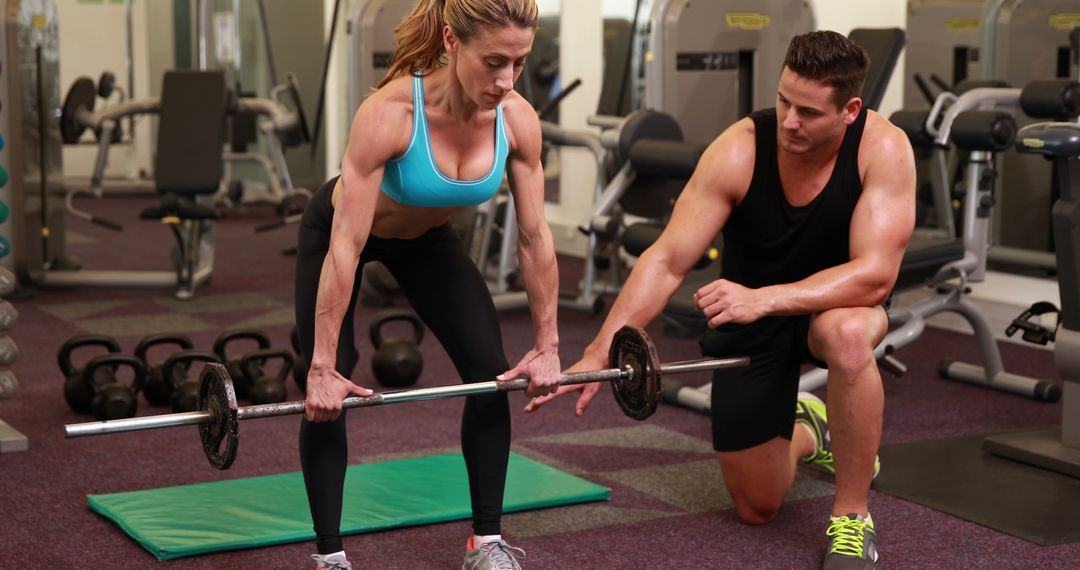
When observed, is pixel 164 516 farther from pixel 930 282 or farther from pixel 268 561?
pixel 930 282

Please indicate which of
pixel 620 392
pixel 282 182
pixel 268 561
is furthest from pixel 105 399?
pixel 282 182

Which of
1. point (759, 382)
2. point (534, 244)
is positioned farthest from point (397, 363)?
point (534, 244)

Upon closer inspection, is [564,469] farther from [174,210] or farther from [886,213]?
[174,210]

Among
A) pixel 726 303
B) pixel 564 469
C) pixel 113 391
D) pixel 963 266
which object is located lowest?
pixel 564 469

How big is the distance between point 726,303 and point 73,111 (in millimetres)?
4570

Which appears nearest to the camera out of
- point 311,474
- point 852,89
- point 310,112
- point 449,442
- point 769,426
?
point 311,474

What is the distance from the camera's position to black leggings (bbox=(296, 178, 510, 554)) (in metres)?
2.10

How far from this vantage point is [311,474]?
6.88 feet

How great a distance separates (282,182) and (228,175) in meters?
2.54

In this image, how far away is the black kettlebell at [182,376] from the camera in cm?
338

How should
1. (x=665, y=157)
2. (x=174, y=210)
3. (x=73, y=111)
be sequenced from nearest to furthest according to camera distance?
(x=665, y=157)
(x=174, y=210)
(x=73, y=111)

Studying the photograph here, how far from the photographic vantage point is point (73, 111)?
19.5 ft

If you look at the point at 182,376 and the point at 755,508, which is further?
the point at 182,376

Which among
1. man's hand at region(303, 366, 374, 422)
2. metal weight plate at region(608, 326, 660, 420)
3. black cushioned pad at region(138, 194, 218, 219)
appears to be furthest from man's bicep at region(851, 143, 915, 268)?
black cushioned pad at region(138, 194, 218, 219)
